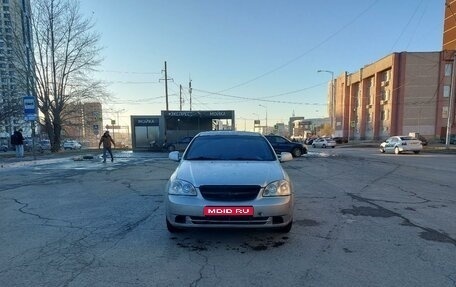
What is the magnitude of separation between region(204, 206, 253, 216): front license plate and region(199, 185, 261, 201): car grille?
125 mm

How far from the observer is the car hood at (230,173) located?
13.5ft

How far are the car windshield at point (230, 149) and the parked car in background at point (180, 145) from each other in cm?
2150

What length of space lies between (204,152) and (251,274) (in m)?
2.53

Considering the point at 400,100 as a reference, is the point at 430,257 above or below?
below

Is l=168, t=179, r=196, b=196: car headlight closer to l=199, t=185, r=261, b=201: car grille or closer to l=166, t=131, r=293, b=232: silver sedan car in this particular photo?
l=166, t=131, r=293, b=232: silver sedan car

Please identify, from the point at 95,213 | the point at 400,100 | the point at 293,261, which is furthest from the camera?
the point at 400,100

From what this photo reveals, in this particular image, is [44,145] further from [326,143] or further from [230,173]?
[230,173]

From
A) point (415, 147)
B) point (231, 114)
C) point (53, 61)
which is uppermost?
point (53, 61)

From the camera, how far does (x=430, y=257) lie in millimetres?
3852

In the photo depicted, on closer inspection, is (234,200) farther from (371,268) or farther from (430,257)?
(430,257)

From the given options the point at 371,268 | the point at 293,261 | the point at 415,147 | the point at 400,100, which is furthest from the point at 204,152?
the point at 400,100

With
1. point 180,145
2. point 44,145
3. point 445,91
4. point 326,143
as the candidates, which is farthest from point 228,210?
point 445,91

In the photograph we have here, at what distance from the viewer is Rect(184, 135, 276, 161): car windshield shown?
534 centimetres

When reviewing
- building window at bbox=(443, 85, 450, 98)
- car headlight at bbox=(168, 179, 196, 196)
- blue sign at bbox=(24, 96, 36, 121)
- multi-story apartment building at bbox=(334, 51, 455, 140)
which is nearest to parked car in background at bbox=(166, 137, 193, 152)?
blue sign at bbox=(24, 96, 36, 121)
